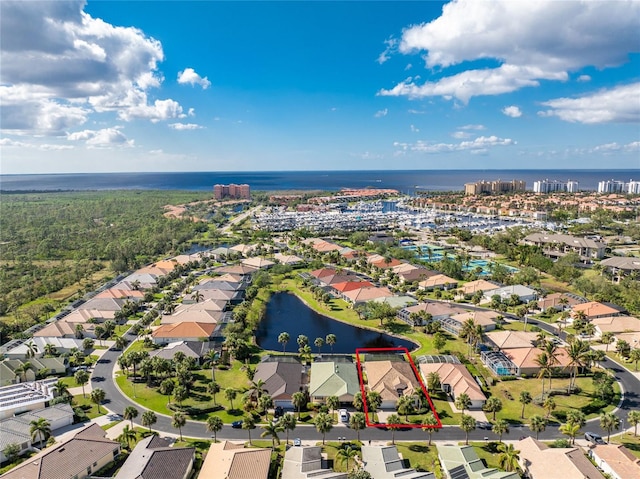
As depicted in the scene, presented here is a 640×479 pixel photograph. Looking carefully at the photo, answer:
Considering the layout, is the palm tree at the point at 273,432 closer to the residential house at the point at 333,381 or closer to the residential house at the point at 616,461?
the residential house at the point at 333,381

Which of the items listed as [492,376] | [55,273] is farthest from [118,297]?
[492,376]

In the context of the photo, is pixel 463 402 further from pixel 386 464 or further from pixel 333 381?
pixel 333 381

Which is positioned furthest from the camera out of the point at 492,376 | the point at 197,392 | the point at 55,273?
the point at 55,273

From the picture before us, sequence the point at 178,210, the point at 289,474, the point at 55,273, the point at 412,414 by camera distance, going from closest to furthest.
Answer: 1. the point at 289,474
2. the point at 412,414
3. the point at 55,273
4. the point at 178,210

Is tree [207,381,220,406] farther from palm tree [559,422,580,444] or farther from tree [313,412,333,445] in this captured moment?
palm tree [559,422,580,444]

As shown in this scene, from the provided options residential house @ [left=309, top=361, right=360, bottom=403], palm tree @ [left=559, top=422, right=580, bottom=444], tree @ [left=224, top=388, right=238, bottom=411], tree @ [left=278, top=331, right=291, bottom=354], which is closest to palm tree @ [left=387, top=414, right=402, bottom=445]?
residential house @ [left=309, top=361, right=360, bottom=403]

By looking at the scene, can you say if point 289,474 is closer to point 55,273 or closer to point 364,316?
point 364,316

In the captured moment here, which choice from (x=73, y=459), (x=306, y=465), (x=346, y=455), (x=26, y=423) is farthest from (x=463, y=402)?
(x=26, y=423)
